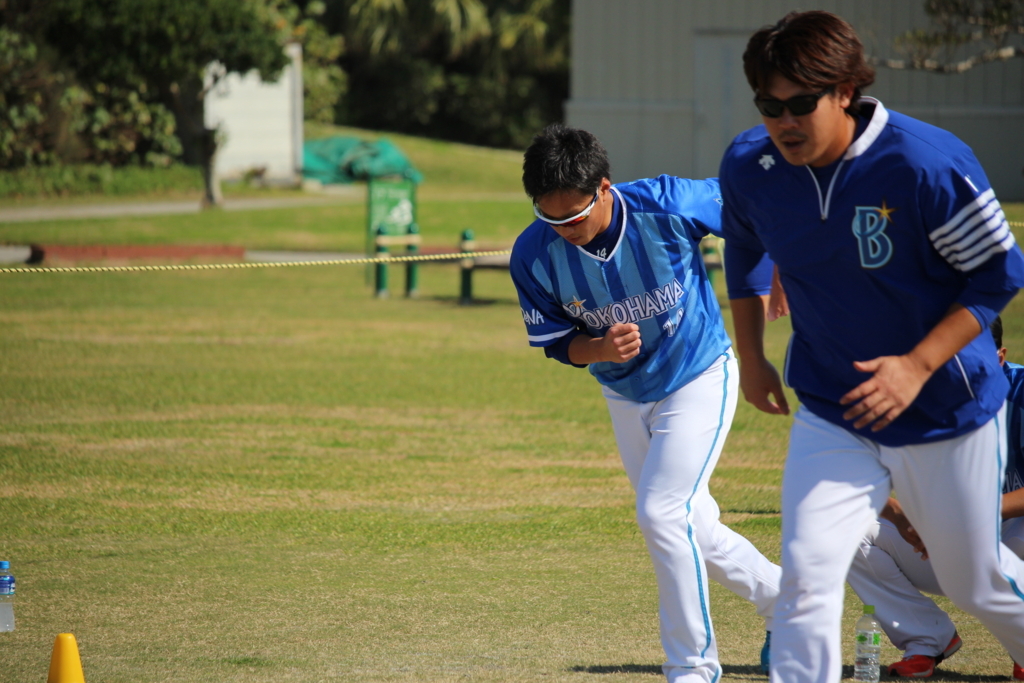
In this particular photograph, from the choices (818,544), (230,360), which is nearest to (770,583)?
(818,544)

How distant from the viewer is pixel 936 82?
25578 millimetres

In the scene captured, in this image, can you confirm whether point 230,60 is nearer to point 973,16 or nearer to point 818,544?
point 973,16

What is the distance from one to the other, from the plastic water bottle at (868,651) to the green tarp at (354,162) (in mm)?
36593

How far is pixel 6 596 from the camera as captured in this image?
5219mm

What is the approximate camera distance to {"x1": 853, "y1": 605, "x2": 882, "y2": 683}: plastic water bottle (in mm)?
4395

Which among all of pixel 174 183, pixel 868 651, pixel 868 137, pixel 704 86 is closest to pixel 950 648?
pixel 868 651

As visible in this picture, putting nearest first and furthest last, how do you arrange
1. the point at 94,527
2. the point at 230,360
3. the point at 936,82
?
the point at 94,527
the point at 230,360
the point at 936,82

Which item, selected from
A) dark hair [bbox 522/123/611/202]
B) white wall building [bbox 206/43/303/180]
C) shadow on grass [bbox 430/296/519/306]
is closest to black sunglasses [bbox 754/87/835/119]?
dark hair [bbox 522/123/611/202]

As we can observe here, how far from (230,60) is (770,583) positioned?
1112 inches

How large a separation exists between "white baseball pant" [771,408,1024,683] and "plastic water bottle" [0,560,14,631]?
3.37 m

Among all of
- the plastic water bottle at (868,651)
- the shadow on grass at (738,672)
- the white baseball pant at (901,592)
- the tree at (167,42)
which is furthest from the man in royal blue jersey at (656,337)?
the tree at (167,42)

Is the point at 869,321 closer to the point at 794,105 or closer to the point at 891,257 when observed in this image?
the point at 891,257

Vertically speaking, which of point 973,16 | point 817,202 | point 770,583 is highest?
point 973,16

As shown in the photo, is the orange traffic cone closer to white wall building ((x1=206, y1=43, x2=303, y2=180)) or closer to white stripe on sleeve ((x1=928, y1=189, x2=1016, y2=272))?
white stripe on sleeve ((x1=928, y1=189, x2=1016, y2=272))
